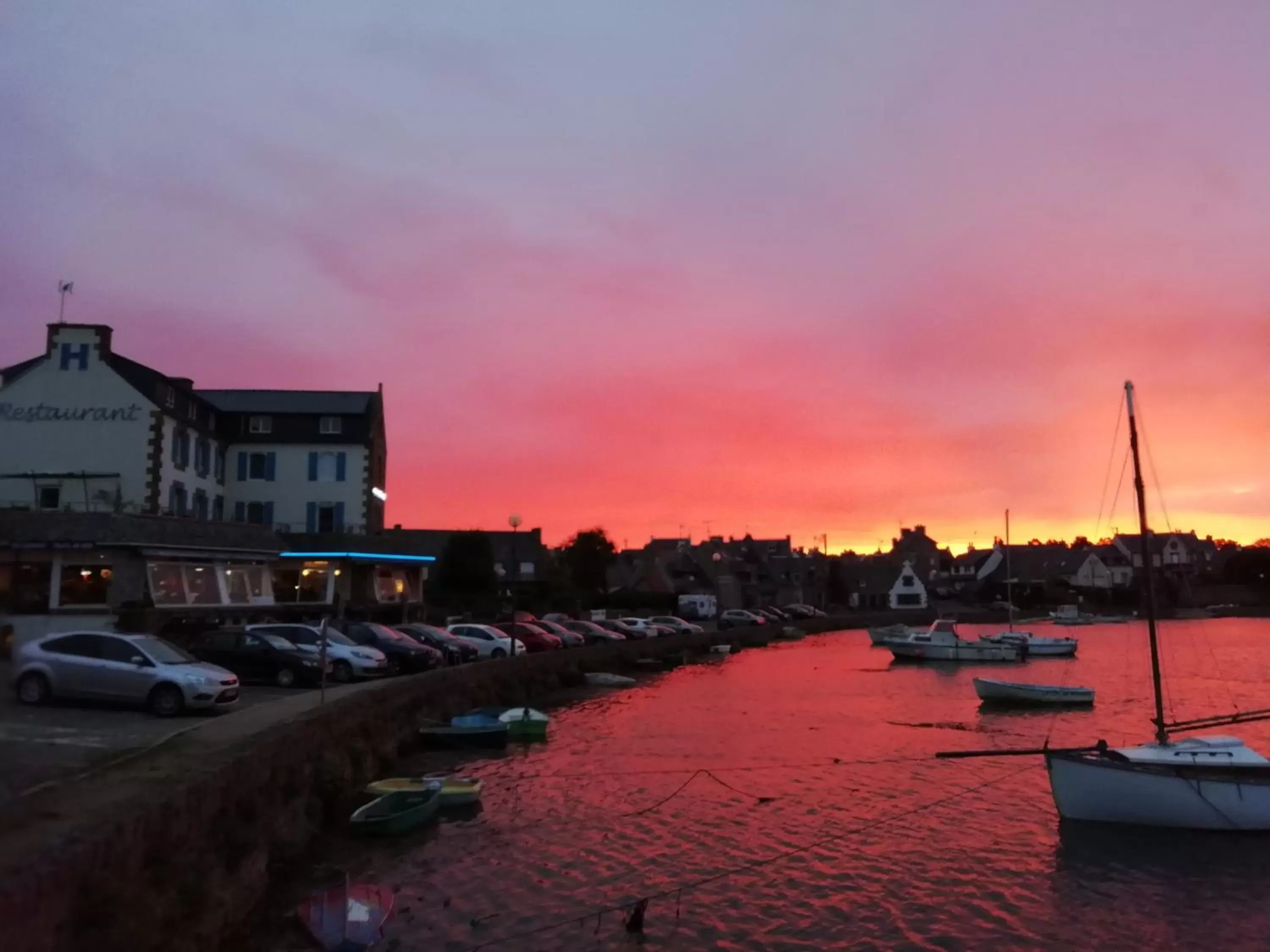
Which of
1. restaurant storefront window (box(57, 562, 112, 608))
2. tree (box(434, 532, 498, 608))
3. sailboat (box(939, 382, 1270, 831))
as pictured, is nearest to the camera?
sailboat (box(939, 382, 1270, 831))

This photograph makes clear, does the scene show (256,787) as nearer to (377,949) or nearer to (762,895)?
(377,949)

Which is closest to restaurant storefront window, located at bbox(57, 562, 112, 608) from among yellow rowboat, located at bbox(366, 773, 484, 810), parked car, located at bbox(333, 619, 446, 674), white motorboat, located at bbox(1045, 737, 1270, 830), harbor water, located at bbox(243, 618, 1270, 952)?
parked car, located at bbox(333, 619, 446, 674)

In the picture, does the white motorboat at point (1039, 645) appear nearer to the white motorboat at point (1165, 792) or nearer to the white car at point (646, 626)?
the white car at point (646, 626)

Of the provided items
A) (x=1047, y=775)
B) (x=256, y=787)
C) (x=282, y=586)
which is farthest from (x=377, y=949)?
(x=282, y=586)

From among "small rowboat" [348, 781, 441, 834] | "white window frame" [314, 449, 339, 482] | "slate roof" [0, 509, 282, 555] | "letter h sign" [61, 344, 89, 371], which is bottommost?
"small rowboat" [348, 781, 441, 834]

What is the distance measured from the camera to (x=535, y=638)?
49.0 meters

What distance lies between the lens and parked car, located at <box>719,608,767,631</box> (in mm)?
86188

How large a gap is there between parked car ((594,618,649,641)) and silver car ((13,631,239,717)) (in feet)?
135

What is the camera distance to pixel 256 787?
15750mm

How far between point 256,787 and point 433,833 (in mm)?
4103

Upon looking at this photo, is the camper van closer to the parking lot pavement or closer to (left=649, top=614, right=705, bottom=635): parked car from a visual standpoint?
(left=649, top=614, right=705, bottom=635): parked car

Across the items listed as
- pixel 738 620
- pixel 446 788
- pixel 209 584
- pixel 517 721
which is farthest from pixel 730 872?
pixel 738 620

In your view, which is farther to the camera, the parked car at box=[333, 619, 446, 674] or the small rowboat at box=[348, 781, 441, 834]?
the parked car at box=[333, 619, 446, 674]

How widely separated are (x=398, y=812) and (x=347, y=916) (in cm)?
524
